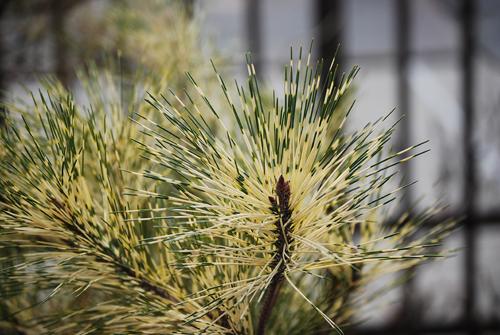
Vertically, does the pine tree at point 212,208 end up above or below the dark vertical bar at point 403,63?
below

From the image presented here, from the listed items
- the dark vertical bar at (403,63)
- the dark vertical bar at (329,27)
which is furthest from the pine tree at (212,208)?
the dark vertical bar at (403,63)

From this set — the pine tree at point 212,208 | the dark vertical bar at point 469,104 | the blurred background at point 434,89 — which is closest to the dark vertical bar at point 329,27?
the blurred background at point 434,89

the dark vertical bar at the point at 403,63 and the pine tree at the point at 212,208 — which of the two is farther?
the dark vertical bar at the point at 403,63

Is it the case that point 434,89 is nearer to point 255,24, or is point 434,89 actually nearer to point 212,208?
point 255,24

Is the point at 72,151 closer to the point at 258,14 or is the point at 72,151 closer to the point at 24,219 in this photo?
the point at 24,219

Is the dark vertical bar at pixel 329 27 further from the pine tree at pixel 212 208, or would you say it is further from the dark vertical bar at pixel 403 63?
the pine tree at pixel 212 208

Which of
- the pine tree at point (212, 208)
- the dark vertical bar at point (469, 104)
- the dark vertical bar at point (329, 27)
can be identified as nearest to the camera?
the pine tree at point (212, 208)

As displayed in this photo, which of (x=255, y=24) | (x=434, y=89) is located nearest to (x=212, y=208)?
(x=255, y=24)

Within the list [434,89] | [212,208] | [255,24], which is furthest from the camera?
[434,89]

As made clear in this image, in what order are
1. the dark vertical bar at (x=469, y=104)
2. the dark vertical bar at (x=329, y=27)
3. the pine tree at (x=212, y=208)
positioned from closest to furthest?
1. the pine tree at (x=212, y=208)
2. the dark vertical bar at (x=329, y=27)
3. the dark vertical bar at (x=469, y=104)
